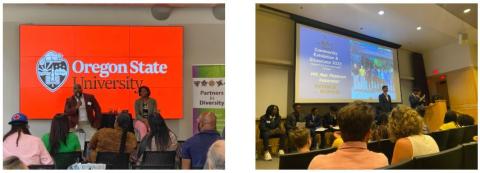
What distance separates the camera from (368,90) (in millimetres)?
8258

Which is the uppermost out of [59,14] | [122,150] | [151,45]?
[59,14]

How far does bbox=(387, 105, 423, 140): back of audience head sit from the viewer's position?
2.43 meters

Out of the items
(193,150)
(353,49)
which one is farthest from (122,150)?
(353,49)

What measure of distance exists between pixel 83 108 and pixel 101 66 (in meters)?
0.73

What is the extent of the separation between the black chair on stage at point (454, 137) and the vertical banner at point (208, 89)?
132 inches

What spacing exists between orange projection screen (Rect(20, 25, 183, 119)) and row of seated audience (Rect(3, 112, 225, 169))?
2.39 meters

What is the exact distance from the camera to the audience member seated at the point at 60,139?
368 centimetres

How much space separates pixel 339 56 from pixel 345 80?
489 mm

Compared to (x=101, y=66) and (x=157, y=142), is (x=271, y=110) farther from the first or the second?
(x=157, y=142)

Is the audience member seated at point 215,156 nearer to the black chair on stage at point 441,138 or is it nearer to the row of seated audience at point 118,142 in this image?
the row of seated audience at point 118,142

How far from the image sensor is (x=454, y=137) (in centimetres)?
381

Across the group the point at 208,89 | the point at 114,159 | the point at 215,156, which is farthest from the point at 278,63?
the point at 215,156

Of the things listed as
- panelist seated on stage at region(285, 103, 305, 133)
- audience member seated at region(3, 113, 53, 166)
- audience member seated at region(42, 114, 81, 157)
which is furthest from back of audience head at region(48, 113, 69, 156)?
panelist seated on stage at region(285, 103, 305, 133)

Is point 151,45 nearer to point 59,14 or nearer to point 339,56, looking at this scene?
point 59,14
